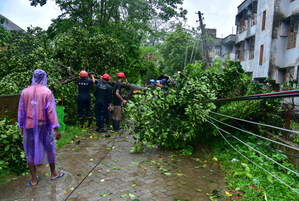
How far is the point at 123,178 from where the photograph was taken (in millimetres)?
4051

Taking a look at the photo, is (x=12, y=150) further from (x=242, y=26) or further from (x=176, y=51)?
(x=176, y=51)

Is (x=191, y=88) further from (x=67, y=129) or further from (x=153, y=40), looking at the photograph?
(x=153, y=40)

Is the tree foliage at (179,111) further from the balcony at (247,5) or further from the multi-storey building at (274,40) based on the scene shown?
the balcony at (247,5)

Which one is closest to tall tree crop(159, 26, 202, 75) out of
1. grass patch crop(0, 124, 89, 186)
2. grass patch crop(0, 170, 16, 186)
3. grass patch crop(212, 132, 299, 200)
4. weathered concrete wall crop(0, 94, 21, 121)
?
grass patch crop(0, 124, 89, 186)

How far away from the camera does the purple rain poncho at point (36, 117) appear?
3605 mm

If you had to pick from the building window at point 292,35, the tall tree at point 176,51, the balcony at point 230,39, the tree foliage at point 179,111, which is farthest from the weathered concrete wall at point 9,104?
the tall tree at point 176,51

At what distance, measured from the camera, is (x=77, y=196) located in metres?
3.33

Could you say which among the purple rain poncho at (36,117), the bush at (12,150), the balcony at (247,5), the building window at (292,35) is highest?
the balcony at (247,5)

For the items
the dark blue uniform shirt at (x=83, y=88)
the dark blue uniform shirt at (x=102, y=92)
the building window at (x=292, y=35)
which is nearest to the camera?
the dark blue uniform shirt at (x=83, y=88)

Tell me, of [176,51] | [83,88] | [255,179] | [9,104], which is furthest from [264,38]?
[176,51]

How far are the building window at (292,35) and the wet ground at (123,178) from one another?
13.9 metres

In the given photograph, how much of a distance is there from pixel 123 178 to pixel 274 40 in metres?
17.4

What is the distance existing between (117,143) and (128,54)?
300 inches

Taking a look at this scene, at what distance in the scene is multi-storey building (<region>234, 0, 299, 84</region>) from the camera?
15.5m
